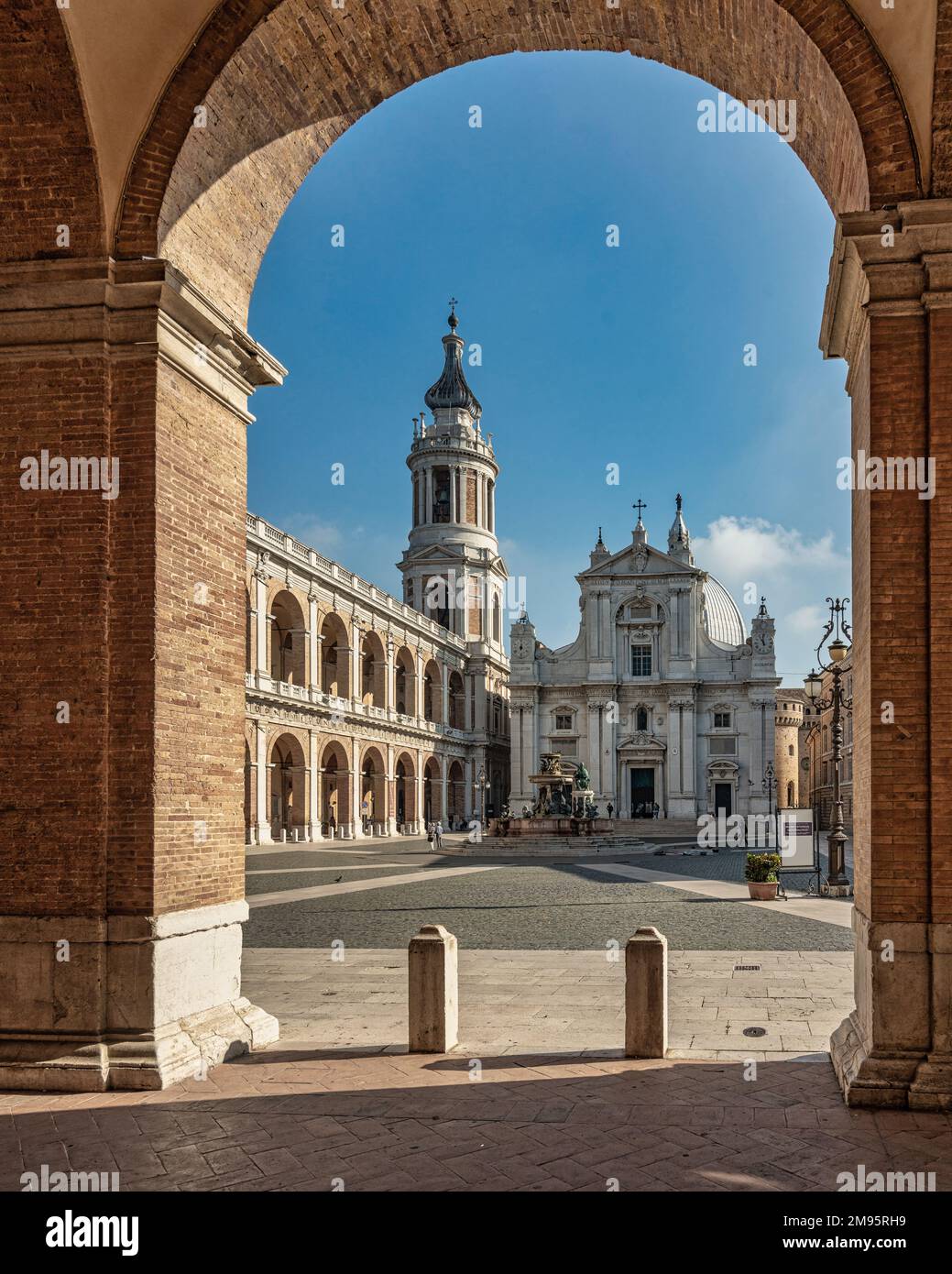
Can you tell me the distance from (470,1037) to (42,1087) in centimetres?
306

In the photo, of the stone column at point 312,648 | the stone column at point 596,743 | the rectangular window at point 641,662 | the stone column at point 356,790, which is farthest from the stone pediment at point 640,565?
the stone column at point 312,648

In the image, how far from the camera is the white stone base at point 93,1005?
7.07 metres

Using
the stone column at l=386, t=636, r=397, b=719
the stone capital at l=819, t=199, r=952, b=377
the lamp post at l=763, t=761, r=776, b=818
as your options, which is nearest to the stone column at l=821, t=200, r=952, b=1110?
the stone capital at l=819, t=199, r=952, b=377

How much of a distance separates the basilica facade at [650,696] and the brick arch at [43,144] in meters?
60.3

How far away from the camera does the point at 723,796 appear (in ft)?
222

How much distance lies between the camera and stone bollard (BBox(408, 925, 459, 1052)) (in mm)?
7941

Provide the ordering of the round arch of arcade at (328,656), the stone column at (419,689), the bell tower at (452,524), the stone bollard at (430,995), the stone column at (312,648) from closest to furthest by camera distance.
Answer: the stone bollard at (430,995) → the round arch of arcade at (328,656) → the stone column at (312,648) → the stone column at (419,689) → the bell tower at (452,524)

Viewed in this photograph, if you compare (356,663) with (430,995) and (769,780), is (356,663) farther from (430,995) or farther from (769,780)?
(430,995)

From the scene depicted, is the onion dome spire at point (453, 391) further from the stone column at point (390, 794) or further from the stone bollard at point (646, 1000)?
the stone bollard at point (646, 1000)

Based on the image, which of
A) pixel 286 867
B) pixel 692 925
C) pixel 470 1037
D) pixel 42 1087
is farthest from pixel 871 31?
pixel 286 867

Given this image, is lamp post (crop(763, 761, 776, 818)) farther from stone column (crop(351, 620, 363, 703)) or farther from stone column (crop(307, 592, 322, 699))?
stone column (crop(307, 592, 322, 699))

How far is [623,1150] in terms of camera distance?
5699 mm

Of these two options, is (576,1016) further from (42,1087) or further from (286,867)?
(286,867)
